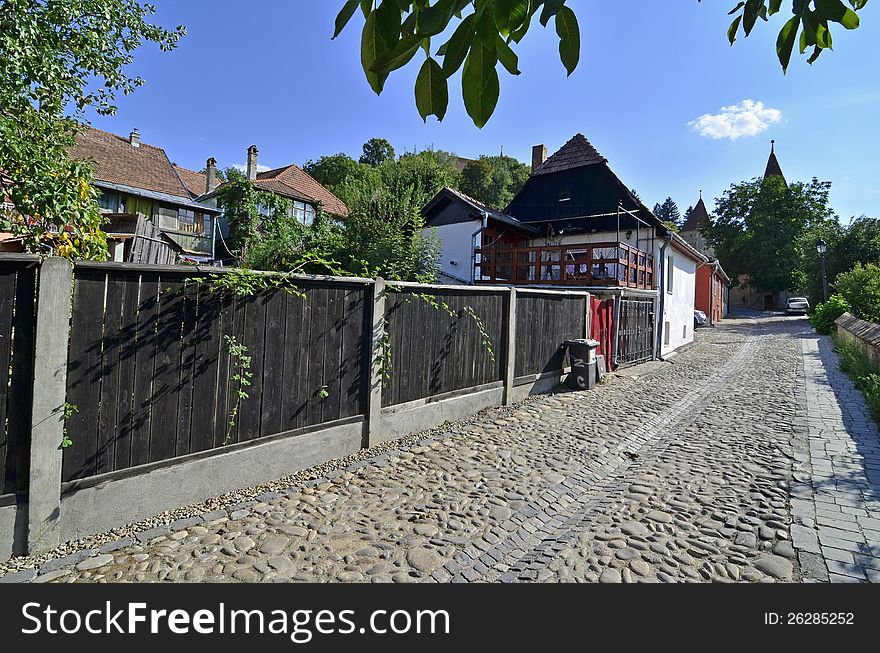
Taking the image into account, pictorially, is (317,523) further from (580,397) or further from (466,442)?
(580,397)

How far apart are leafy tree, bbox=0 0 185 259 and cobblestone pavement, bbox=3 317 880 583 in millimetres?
2977

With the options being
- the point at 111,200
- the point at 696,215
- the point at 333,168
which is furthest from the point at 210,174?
the point at 696,215

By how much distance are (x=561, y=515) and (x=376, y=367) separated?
243 centimetres

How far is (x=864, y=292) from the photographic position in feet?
56.5

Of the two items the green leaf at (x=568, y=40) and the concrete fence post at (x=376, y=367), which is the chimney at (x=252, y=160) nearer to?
the concrete fence post at (x=376, y=367)

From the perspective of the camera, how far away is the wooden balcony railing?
13.3 meters

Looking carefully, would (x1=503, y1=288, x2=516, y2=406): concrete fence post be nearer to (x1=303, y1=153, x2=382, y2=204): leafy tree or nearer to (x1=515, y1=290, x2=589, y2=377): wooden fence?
(x1=515, y1=290, x2=589, y2=377): wooden fence

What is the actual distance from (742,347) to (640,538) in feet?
55.4

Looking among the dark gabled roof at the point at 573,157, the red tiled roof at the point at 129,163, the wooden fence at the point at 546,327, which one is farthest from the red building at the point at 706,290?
the red tiled roof at the point at 129,163

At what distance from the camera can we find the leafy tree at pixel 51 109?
402 centimetres

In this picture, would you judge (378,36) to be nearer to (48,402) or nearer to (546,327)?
(48,402)

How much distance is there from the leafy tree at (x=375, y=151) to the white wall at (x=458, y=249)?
38270 millimetres

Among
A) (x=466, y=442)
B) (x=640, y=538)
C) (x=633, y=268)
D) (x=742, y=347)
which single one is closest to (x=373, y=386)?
(x=466, y=442)
